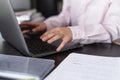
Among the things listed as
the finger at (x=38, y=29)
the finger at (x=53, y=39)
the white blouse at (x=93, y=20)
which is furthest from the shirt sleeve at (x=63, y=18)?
the finger at (x=53, y=39)

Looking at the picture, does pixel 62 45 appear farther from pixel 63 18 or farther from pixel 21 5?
pixel 21 5

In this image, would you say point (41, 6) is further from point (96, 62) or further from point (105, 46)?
point (96, 62)

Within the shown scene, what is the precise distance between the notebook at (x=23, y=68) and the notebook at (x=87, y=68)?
0.08ft

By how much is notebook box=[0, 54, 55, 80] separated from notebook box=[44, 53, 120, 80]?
24 mm

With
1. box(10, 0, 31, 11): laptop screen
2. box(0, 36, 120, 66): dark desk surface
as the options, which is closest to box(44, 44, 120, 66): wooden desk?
box(0, 36, 120, 66): dark desk surface

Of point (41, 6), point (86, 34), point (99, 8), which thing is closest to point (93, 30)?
point (86, 34)

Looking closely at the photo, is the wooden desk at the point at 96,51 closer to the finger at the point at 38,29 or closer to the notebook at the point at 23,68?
the notebook at the point at 23,68

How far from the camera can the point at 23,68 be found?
58 centimetres

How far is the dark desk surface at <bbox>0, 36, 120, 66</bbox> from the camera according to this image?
2.41ft

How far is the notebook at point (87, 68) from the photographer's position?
551 mm

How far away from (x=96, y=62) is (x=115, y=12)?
1.14 feet

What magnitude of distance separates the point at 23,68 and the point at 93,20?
59cm

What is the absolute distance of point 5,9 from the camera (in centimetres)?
68

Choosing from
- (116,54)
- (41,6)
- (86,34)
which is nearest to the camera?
Answer: (116,54)
